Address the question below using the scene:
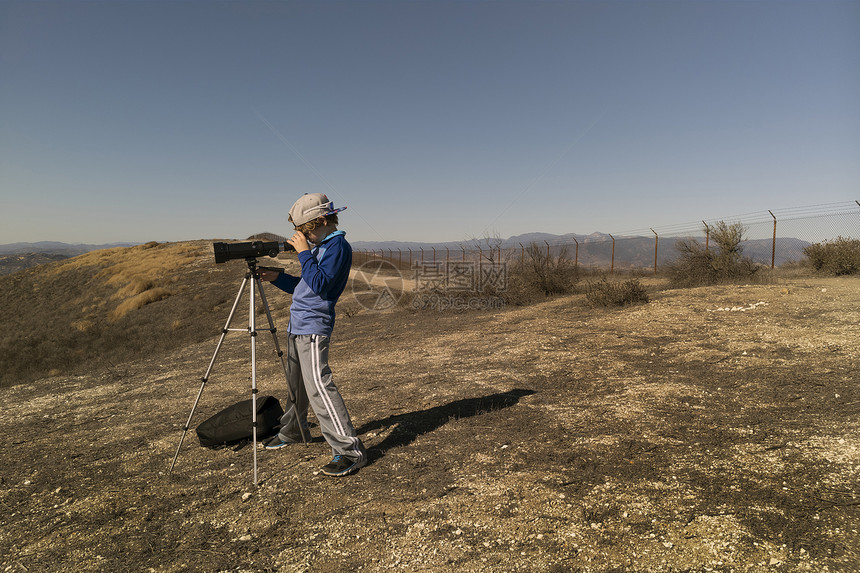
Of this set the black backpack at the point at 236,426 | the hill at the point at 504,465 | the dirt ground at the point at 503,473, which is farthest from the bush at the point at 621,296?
the black backpack at the point at 236,426

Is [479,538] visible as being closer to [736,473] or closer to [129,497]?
[736,473]


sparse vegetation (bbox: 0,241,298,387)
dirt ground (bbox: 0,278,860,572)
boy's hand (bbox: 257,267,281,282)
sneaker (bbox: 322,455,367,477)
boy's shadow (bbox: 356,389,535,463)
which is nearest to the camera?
dirt ground (bbox: 0,278,860,572)

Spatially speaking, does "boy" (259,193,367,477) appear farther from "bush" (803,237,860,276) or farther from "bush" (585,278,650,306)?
"bush" (803,237,860,276)

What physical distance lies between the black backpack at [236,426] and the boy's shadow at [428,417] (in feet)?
2.93

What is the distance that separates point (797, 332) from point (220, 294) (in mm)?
20334

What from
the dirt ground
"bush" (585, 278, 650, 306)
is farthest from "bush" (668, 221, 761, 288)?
the dirt ground

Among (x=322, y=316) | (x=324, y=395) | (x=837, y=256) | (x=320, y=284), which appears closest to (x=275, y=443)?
(x=324, y=395)

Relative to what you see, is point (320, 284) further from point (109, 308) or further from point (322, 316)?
point (109, 308)

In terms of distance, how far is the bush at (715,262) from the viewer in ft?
44.4

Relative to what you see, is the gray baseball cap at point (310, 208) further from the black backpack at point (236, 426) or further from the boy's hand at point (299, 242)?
the black backpack at point (236, 426)

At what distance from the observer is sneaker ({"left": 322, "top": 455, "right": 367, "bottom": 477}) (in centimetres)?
344

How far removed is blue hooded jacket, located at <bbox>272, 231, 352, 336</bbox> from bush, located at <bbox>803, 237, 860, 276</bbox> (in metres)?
15.5

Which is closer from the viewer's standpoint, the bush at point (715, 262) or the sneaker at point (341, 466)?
the sneaker at point (341, 466)

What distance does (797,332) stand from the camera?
21.9 ft
